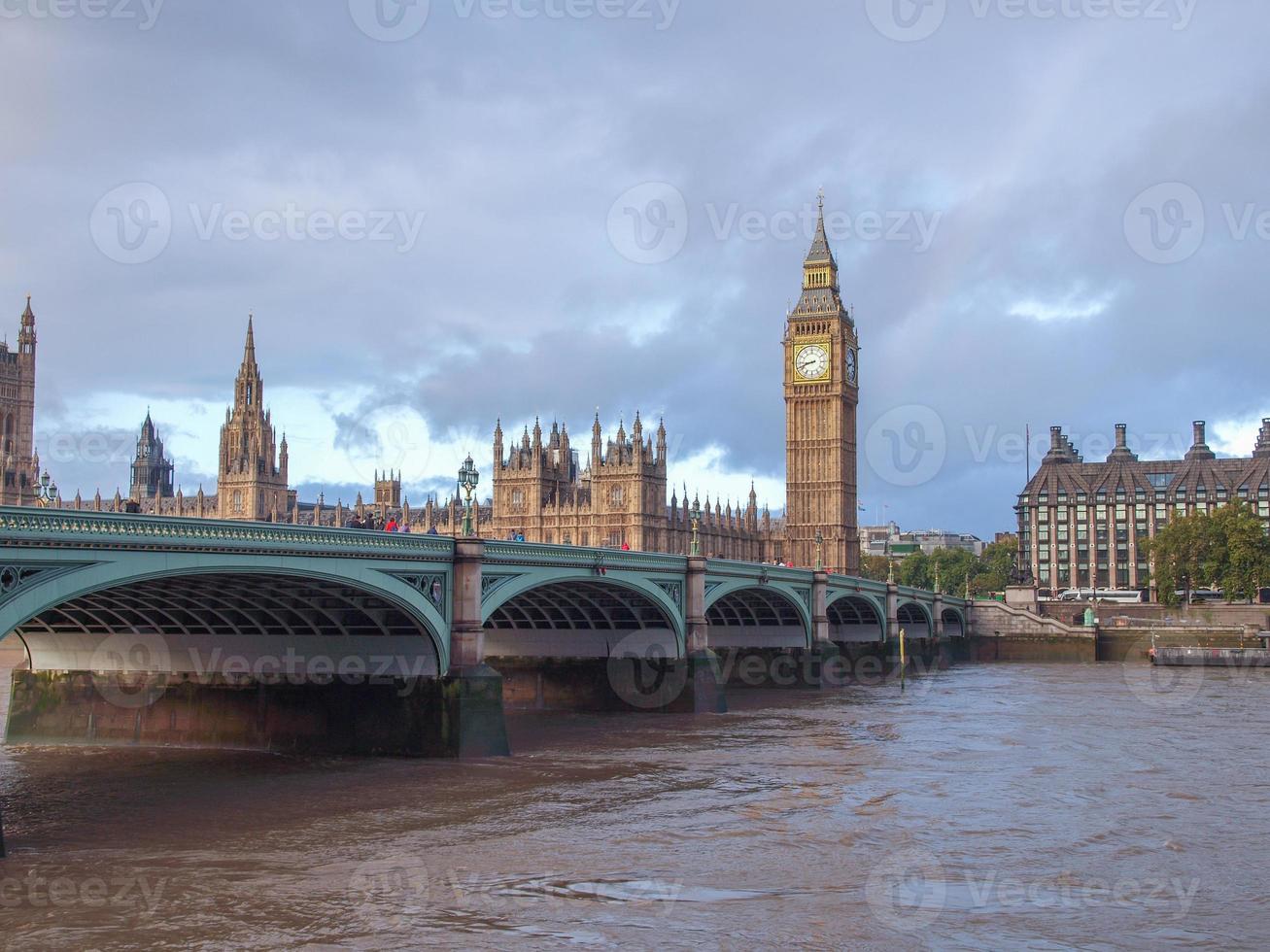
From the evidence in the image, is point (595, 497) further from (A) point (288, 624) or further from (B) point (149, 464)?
(B) point (149, 464)

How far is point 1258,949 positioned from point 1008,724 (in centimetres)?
2625

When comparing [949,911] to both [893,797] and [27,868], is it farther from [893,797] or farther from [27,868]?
[27,868]

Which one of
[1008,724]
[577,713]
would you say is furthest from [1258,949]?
[577,713]

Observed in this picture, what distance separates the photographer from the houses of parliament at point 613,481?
94.1 metres

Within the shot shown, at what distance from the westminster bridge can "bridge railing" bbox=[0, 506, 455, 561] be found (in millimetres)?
37

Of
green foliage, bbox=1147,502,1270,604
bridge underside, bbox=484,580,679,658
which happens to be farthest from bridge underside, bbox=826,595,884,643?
green foliage, bbox=1147,502,1270,604

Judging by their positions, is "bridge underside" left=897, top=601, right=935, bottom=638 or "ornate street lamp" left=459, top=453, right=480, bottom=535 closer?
"ornate street lamp" left=459, top=453, right=480, bottom=535

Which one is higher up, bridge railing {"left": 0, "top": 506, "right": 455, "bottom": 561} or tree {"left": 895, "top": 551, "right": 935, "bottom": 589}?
A: tree {"left": 895, "top": 551, "right": 935, "bottom": 589}

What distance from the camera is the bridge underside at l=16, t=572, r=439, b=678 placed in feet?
97.4

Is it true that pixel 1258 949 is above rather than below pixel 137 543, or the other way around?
below

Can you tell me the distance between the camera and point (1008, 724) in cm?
4234

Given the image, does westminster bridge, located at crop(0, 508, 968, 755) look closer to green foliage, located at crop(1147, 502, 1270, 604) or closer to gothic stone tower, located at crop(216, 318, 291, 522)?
green foliage, located at crop(1147, 502, 1270, 604)

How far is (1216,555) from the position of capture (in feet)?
304

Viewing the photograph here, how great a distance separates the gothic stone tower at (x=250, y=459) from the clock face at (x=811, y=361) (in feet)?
168
